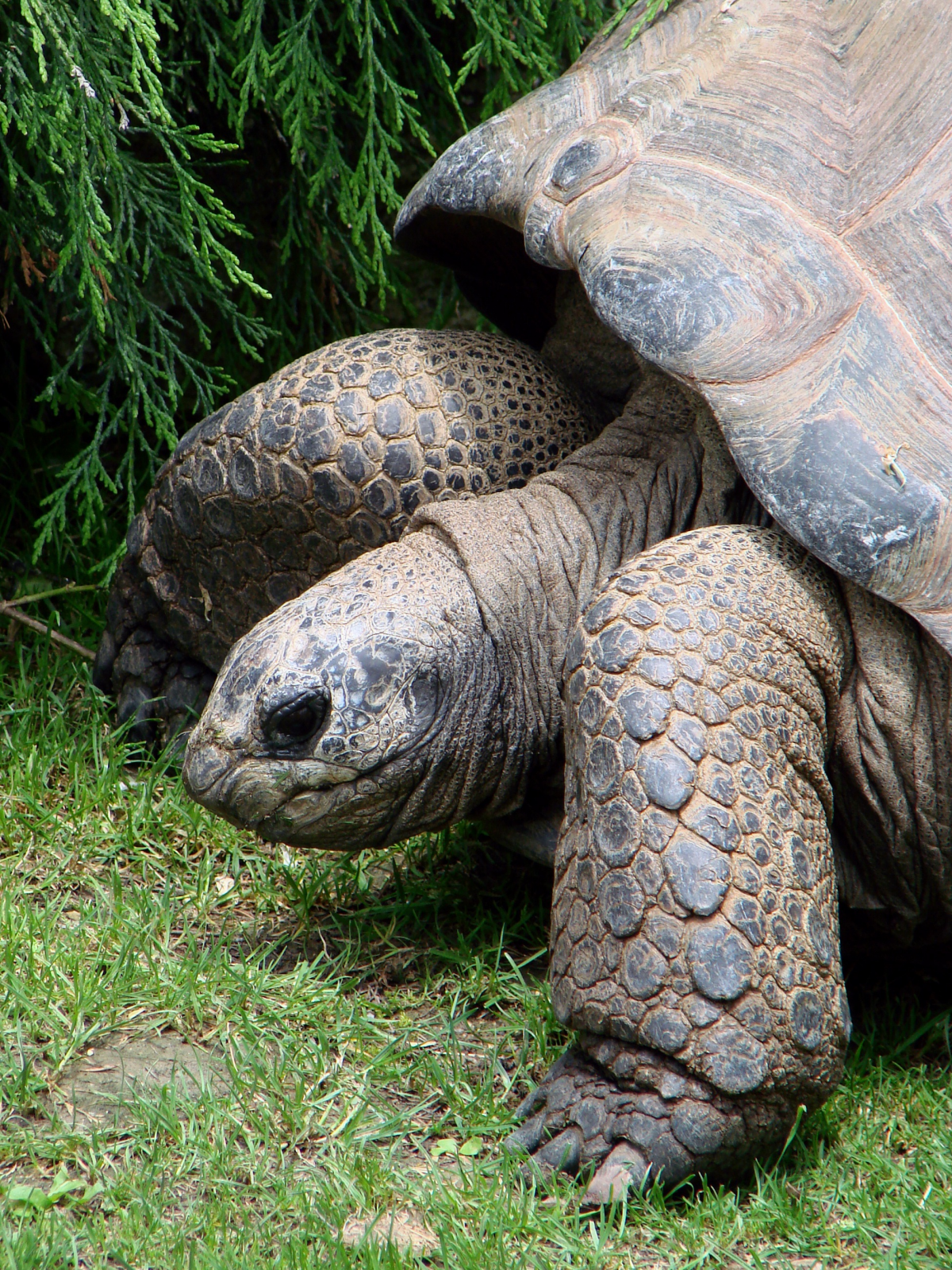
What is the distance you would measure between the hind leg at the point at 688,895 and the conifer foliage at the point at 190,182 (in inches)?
69.7

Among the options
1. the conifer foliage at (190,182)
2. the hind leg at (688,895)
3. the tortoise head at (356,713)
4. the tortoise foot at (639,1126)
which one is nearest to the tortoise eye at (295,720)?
the tortoise head at (356,713)

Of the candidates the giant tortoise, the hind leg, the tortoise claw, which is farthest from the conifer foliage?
the tortoise claw

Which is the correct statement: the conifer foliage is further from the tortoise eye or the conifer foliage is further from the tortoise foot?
the tortoise foot

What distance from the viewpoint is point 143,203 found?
11.9 feet

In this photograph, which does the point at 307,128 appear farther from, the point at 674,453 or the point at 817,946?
the point at 817,946

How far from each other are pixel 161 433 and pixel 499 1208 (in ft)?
7.83

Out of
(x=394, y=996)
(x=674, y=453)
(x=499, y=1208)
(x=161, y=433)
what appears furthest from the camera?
(x=161, y=433)

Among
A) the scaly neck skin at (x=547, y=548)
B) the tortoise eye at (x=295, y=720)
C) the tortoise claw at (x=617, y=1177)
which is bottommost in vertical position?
the tortoise claw at (x=617, y=1177)

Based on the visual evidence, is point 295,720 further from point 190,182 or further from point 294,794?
point 190,182

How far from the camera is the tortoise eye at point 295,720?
7.99 ft

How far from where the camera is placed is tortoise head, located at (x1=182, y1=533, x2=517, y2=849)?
2.46m

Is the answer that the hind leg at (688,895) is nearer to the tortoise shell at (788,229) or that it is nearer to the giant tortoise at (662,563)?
the giant tortoise at (662,563)

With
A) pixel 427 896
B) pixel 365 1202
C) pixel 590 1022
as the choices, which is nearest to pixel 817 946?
pixel 590 1022

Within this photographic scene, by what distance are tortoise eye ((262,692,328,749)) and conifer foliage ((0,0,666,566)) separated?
55.7 inches
